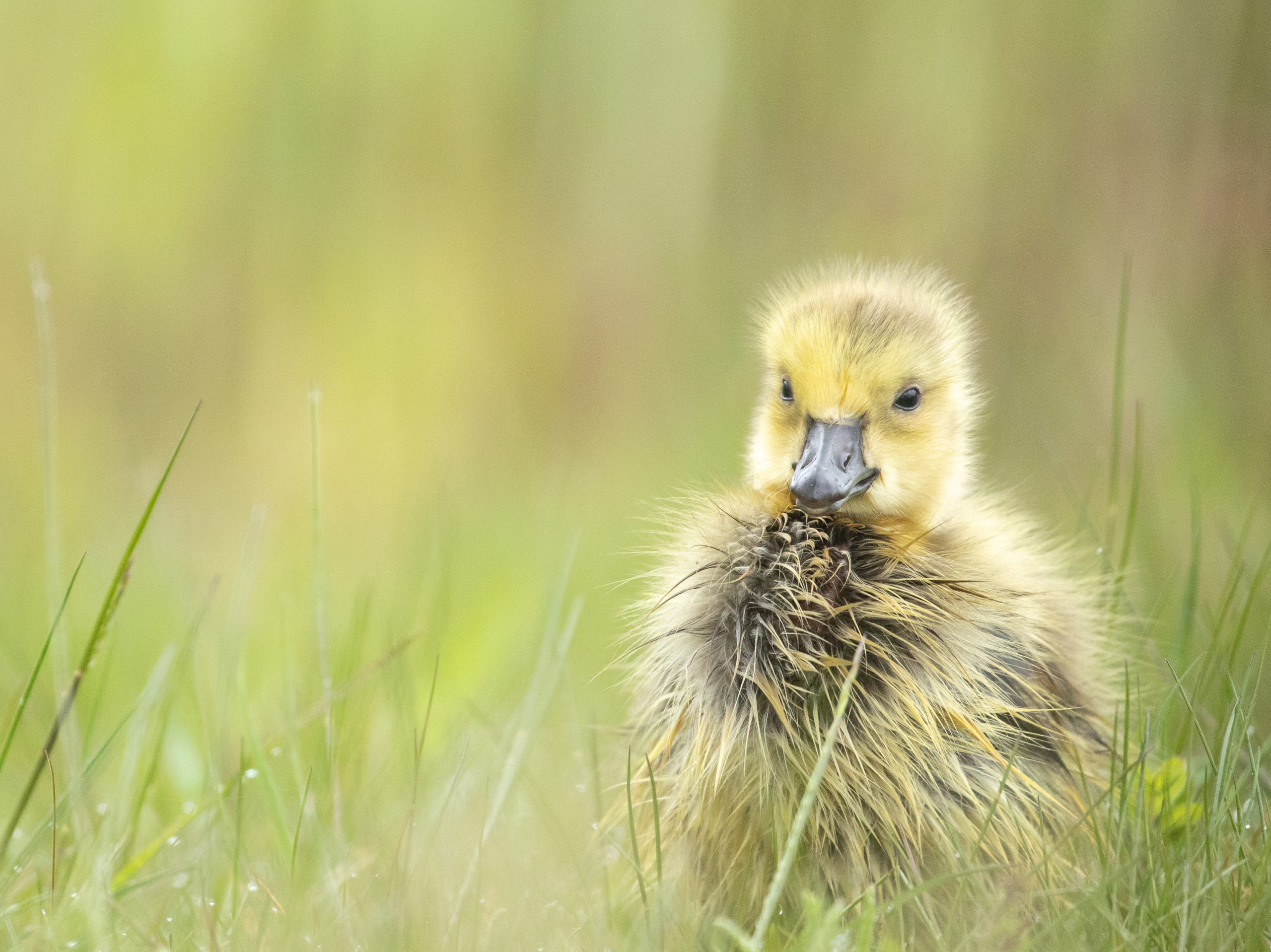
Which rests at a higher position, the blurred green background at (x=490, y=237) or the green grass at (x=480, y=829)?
the blurred green background at (x=490, y=237)

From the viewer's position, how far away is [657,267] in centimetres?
426

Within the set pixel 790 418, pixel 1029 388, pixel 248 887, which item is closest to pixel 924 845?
pixel 790 418

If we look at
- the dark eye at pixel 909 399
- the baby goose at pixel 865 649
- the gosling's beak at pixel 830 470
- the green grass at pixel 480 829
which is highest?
the dark eye at pixel 909 399

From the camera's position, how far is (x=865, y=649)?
65.4 inches

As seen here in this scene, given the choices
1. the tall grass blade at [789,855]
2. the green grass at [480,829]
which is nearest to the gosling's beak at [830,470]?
the tall grass blade at [789,855]

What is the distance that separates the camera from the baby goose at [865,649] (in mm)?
1607

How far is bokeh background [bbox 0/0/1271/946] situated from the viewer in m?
3.54

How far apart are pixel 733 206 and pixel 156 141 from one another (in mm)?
1987

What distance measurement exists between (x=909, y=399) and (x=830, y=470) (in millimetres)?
253

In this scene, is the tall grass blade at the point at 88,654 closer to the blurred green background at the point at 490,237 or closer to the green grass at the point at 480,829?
the green grass at the point at 480,829

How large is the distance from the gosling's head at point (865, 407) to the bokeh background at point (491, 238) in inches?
53.6

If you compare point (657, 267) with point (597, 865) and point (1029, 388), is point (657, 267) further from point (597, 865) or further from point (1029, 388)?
point (597, 865)

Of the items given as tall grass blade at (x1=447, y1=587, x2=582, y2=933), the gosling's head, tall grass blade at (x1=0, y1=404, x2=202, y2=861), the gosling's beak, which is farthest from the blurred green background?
tall grass blade at (x1=0, y1=404, x2=202, y2=861)

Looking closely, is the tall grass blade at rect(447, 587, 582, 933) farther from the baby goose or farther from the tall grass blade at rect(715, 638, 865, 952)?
the tall grass blade at rect(715, 638, 865, 952)
